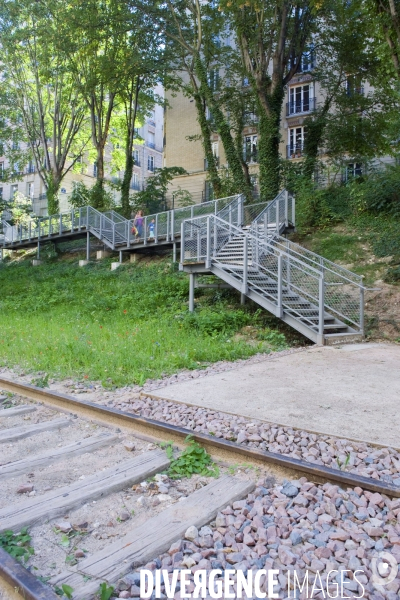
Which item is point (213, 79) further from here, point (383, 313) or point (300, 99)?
point (383, 313)

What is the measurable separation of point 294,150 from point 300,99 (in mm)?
4779

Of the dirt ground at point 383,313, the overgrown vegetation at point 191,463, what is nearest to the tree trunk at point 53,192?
the dirt ground at point 383,313

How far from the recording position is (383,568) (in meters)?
2.16

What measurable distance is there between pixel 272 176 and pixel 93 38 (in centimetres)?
1104

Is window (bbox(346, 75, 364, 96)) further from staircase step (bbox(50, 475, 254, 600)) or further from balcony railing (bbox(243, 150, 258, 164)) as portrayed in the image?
staircase step (bbox(50, 475, 254, 600))

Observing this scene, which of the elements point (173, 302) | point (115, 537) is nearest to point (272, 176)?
point (173, 302)

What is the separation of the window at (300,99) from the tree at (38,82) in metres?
15.7

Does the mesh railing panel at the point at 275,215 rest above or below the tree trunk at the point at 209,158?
below

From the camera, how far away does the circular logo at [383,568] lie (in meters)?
2.10

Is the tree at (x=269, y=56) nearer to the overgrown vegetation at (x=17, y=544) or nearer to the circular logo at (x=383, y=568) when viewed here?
the circular logo at (x=383, y=568)

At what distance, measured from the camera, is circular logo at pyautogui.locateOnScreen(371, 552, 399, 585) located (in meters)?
2.10

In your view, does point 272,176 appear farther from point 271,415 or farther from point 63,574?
point 63,574

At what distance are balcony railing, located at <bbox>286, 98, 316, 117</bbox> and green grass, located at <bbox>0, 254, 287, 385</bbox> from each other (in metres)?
21.5

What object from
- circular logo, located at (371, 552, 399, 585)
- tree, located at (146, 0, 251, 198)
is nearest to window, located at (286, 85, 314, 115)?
tree, located at (146, 0, 251, 198)
